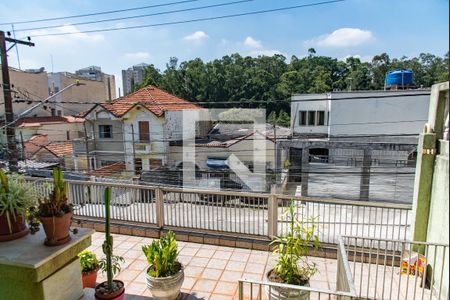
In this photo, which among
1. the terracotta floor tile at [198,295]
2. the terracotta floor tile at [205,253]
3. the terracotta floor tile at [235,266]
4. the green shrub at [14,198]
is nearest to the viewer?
the green shrub at [14,198]

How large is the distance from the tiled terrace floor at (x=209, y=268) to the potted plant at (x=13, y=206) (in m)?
2.05

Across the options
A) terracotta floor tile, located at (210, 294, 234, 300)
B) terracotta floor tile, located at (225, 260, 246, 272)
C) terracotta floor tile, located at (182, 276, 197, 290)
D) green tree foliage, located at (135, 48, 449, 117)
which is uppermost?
green tree foliage, located at (135, 48, 449, 117)

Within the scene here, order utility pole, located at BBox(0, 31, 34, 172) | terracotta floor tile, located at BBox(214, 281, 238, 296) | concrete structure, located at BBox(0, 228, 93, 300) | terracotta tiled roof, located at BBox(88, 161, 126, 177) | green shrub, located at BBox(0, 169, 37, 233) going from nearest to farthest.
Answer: concrete structure, located at BBox(0, 228, 93, 300) → green shrub, located at BBox(0, 169, 37, 233) → terracotta floor tile, located at BBox(214, 281, 238, 296) → utility pole, located at BBox(0, 31, 34, 172) → terracotta tiled roof, located at BBox(88, 161, 126, 177)

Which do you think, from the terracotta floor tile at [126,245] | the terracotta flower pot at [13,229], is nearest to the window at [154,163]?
the terracotta floor tile at [126,245]

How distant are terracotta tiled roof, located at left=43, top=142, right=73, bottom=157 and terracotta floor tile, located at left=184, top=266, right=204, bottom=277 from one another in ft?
49.4

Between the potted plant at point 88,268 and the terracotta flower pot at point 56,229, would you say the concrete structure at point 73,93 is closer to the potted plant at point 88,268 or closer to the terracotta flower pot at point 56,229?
the potted plant at point 88,268

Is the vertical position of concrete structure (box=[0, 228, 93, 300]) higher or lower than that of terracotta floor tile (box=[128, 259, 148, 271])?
higher

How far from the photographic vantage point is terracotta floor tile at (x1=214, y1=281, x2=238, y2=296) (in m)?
3.84

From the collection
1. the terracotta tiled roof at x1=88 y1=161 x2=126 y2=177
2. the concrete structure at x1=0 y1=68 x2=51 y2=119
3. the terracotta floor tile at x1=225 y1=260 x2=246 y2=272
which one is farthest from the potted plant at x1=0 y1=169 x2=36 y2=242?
the concrete structure at x1=0 y1=68 x2=51 y2=119

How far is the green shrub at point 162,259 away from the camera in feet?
11.3

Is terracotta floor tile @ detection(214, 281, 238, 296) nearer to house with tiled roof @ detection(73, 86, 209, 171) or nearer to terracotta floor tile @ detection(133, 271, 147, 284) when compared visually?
terracotta floor tile @ detection(133, 271, 147, 284)

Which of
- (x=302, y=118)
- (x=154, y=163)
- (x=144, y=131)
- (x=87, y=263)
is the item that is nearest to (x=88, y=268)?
(x=87, y=263)

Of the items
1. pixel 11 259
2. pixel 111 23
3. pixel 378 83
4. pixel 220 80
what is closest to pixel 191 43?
pixel 111 23

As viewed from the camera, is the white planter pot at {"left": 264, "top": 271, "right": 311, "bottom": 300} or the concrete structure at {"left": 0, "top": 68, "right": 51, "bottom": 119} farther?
the concrete structure at {"left": 0, "top": 68, "right": 51, "bottom": 119}
